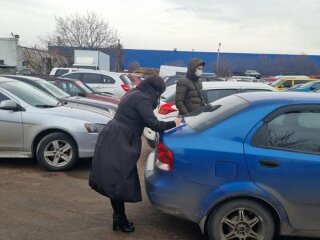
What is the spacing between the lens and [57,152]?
6.72 meters

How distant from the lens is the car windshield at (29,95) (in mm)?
7164

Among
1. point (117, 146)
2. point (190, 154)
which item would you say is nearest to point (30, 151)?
point (117, 146)

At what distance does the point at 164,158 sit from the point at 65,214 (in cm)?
161

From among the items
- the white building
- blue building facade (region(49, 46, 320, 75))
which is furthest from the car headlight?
blue building facade (region(49, 46, 320, 75))

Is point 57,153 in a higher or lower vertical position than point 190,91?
lower

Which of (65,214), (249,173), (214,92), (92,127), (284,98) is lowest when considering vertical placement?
(65,214)

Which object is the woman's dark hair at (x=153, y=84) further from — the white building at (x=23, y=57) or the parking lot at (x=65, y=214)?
the white building at (x=23, y=57)

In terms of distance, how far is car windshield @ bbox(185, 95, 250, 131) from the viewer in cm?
402

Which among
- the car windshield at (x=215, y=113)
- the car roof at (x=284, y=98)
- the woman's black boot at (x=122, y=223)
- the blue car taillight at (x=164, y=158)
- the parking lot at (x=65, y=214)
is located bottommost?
the parking lot at (x=65, y=214)

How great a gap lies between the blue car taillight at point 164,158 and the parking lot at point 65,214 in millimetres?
825

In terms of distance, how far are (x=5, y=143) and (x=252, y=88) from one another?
458 centimetres

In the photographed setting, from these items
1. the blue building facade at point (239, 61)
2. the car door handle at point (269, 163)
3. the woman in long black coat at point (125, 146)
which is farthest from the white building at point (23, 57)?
the car door handle at point (269, 163)

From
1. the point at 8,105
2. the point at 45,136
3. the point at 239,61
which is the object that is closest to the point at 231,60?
the point at 239,61

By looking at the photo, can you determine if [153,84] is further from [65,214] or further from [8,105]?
[8,105]
